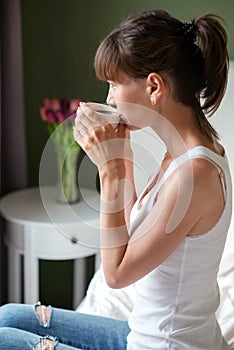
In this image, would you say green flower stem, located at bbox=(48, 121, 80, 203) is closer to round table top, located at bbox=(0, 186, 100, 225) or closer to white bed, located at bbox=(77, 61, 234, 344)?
round table top, located at bbox=(0, 186, 100, 225)

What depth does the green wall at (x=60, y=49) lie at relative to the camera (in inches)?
88.5

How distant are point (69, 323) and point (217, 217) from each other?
0.46 metres

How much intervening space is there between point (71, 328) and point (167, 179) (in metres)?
0.45

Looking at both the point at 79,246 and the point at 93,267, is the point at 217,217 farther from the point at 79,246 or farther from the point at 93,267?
the point at 93,267

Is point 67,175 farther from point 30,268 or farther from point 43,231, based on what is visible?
point 30,268

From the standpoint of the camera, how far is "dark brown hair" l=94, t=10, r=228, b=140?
1126 mm

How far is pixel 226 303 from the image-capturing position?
1.57m

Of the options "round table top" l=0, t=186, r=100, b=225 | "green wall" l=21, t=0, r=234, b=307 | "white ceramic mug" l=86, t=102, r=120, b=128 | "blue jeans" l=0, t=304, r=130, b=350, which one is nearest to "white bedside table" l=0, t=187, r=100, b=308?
"round table top" l=0, t=186, r=100, b=225

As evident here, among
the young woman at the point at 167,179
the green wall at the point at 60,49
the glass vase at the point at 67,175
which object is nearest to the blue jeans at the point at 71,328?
the young woman at the point at 167,179

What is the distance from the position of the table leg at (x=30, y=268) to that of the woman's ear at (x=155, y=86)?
40.5 inches

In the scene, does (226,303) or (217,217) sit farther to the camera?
(226,303)

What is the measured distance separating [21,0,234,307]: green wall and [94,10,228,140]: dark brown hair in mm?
1026

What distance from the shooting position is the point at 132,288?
1735mm

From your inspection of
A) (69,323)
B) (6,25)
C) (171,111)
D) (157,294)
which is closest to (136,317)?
(157,294)
